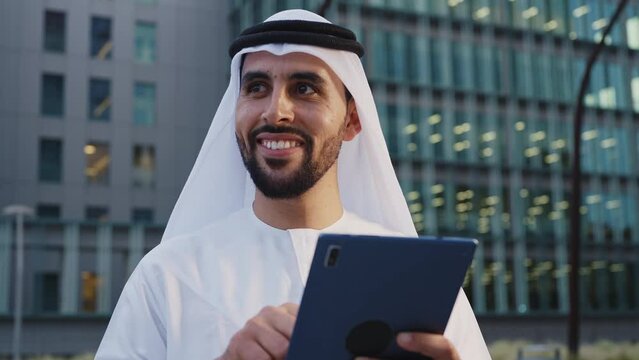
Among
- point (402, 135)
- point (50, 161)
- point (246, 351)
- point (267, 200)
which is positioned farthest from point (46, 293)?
point (246, 351)

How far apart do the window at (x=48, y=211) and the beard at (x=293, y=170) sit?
3997cm

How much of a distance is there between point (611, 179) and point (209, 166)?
4907cm

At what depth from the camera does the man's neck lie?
9.91 ft

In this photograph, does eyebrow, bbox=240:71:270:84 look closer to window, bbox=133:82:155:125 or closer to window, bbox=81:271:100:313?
window, bbox=81:271:100:313

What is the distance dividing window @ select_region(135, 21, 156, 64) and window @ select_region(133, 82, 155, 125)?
3.96 feet

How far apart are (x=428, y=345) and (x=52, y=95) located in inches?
1665

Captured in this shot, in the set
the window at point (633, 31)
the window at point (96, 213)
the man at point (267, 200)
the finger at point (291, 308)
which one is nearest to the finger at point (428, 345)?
the finger at point (291, 308)

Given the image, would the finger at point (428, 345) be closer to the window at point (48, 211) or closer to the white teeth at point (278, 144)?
the white teeth at point (278, 144)

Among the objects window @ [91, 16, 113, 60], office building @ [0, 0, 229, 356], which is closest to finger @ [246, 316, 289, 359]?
office building @ [0, 0, 229, 356]

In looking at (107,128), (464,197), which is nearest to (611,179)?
(464,197)

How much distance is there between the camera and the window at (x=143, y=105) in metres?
44.0

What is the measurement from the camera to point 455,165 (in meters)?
45.7

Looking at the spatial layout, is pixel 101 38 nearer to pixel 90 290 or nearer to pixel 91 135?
pixel 91 135

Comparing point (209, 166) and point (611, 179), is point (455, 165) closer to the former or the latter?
point (611, 179)
